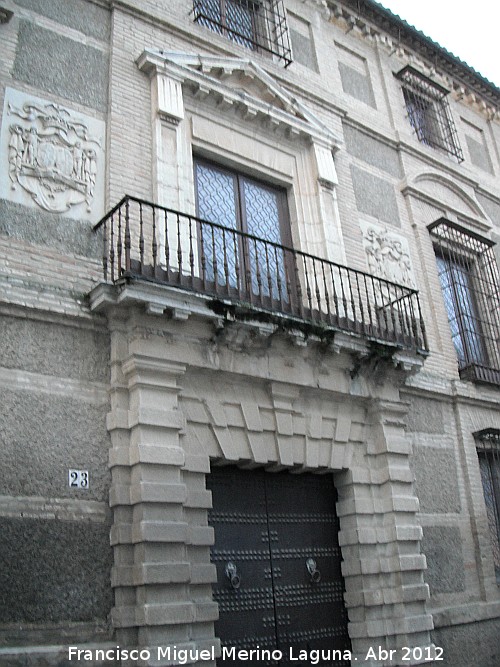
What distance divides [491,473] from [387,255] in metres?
3.23

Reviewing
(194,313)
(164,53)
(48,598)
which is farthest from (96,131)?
(48,598)

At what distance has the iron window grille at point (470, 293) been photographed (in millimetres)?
9789

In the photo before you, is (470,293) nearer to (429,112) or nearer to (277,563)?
(429,112)

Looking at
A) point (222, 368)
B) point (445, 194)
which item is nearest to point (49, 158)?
point (222, 368)

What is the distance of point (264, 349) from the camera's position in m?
6.82

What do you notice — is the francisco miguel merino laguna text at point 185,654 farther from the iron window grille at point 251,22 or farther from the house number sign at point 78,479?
the iron window grille at point 251,22

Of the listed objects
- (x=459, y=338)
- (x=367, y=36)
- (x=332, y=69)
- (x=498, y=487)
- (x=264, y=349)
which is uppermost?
(x=367, y=36)

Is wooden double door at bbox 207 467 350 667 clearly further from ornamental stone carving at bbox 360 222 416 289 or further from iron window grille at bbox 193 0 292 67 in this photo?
iron window grille at bbox 193 0 292 67

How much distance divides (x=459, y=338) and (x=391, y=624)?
4.43 m

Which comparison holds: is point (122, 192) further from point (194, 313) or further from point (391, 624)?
point (391, 624)

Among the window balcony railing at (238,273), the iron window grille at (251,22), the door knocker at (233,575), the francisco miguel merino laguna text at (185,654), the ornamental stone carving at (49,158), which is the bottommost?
the francisco miguel merino laguna text at (185,654)

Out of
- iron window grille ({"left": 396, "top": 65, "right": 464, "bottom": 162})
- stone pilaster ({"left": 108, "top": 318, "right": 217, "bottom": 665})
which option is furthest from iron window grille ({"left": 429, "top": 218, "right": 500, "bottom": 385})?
stone pilaster ({"left": 108, "top": 318, "right": 217, "bottom": 665})

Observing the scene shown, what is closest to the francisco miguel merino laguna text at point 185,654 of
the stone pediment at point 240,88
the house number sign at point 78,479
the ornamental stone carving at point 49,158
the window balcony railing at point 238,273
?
the house number sign at point 78,479

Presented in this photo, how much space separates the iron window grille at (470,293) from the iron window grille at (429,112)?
1.89 meters
